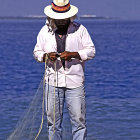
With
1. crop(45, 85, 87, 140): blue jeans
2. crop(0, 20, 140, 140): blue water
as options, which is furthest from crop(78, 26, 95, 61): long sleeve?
crop(0, 20, 140, 140): blue water

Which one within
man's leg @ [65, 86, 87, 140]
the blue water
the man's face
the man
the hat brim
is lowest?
the blue water

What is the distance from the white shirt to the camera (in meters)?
5.61

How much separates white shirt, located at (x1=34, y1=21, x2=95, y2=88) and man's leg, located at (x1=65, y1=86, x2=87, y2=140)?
8 cm

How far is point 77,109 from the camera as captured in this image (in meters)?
5.67

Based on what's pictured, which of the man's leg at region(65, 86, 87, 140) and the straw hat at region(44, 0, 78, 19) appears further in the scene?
the man's leg at region(65, 86, 87, 140)

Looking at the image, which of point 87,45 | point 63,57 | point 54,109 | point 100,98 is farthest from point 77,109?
point 100,98

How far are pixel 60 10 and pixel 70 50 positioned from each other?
1.42 feet

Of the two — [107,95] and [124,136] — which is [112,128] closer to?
[124,136]

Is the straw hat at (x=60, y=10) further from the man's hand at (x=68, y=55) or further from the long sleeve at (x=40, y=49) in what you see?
the man's hand at (x=68, y=55)

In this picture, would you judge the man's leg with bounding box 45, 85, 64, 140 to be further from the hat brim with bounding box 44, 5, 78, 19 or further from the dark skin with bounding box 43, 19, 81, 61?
the hat brim with bounding box 44, 5, 78, 19

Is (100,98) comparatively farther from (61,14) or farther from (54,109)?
(61,14)

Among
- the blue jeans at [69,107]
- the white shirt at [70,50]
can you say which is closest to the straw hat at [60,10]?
the white shirt at [70,50]

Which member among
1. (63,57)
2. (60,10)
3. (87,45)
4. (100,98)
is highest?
(60,10)

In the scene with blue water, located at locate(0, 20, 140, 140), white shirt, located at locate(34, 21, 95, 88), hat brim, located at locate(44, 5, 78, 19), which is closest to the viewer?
hat brim, located at locate(44, 5, 78, 19)
